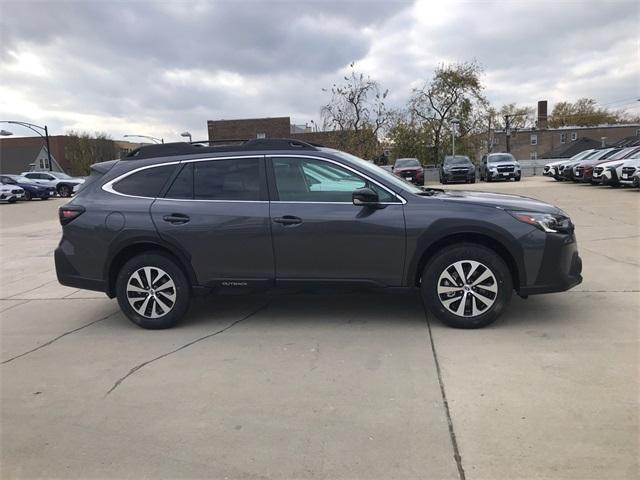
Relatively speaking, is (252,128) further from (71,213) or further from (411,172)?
(71,213)

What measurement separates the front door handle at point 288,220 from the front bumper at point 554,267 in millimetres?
2176

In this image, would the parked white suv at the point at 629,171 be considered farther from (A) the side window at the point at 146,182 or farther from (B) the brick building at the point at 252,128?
(B) the brick building at the point at 252,128

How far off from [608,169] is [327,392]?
68.5ft

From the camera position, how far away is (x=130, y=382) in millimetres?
3994

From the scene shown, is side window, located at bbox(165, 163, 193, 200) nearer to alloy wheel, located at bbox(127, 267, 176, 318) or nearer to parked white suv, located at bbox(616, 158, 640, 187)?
alloy wheel, located at bbox(127, 267, 176, 318)

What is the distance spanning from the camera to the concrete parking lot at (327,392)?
289 centimetres

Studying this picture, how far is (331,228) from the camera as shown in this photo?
479cm

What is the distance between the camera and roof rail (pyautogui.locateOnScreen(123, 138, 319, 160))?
16.9 ft

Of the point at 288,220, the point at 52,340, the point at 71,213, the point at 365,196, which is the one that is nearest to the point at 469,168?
the point at 365,196

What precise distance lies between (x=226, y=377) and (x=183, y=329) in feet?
4.46

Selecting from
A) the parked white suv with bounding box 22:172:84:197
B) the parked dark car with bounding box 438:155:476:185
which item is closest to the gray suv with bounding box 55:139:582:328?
the parked dark car with bounding box 438:155:476:185

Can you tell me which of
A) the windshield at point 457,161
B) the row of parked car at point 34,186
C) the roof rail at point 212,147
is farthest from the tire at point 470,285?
the row of parked car at point 34,186

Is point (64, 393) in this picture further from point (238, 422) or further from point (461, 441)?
point (461, 441)

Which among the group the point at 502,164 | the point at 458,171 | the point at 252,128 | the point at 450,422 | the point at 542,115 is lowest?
the point at 450,422
